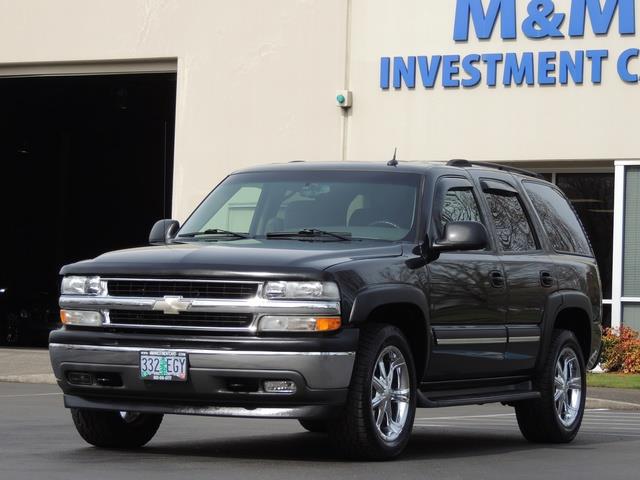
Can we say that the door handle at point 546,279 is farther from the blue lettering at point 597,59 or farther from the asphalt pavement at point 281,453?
the blue lettering at point 597,59

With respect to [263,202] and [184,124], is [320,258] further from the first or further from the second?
[184,124]

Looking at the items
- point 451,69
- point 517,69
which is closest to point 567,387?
point 517,69

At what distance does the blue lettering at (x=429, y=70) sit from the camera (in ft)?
78.6

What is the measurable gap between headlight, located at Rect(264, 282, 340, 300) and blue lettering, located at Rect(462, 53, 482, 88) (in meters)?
14.9

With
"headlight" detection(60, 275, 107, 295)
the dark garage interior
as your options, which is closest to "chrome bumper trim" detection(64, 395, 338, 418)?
"headlight" detection(60, 275, 107, 295)

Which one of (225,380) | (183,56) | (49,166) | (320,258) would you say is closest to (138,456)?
(225,380)

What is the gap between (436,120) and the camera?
2405 cm

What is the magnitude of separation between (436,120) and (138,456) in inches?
585

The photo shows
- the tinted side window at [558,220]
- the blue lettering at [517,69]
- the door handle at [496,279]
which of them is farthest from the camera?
the blue lettering at [517,69]

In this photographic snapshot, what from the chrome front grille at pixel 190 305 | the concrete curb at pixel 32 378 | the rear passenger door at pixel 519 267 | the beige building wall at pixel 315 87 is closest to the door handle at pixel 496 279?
the rear passenger door at pixel 519 267

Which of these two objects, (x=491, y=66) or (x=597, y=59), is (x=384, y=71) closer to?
(x=491, y=66)

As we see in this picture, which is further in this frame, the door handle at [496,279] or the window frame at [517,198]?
the window frame at [517,198]

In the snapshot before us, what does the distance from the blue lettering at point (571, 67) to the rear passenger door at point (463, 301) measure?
12095 millimetres

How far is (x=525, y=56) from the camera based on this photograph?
76.7 ft
